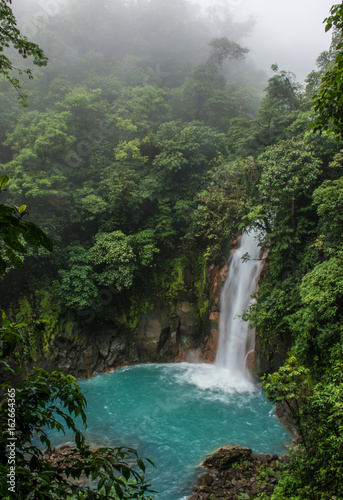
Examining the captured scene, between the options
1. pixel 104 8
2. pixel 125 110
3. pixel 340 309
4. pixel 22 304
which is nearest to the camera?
pixel 340 309

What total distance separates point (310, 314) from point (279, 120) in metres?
8.05

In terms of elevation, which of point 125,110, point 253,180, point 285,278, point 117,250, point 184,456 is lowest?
point 184,456

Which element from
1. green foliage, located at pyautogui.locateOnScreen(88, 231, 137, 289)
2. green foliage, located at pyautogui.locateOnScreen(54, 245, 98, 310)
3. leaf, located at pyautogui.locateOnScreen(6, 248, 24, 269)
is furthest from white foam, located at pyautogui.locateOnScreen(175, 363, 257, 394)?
leaf, located at pyautogui.locateOnScreen(6, 248, 24, 269)

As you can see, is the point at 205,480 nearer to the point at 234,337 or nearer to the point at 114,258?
the point at 234,337

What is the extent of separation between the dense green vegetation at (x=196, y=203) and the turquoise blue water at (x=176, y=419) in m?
1.31

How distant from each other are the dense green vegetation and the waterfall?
740mm

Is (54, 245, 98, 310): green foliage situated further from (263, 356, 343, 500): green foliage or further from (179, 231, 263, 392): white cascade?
(263, 356, 343, 500): green foliage

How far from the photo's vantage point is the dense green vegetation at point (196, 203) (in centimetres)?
460

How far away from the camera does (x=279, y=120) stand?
11070 millimetres

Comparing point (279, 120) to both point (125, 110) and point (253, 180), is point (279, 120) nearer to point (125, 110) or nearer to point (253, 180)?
point (253, 180)

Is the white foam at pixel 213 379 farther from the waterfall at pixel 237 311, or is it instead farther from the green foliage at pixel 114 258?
the green foliage at pixel 114 258

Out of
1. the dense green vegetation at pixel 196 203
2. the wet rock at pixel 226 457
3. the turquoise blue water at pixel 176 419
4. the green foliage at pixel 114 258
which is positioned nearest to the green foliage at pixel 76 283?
the dense green vegetation at pixel 196 203

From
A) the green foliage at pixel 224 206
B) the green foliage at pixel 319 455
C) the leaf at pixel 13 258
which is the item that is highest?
the green foliage at pixel 224 206

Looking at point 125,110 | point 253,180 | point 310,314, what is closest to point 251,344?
point 310,314
